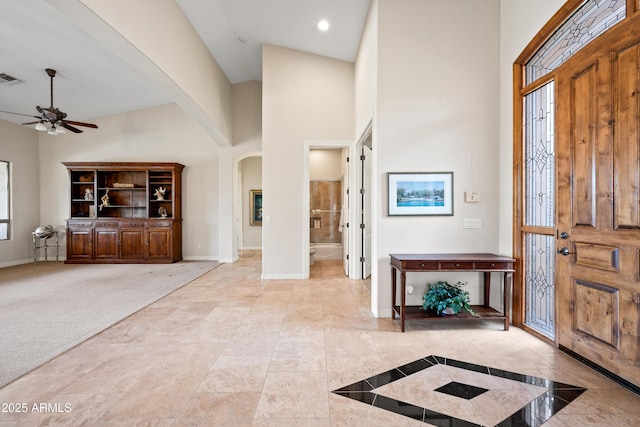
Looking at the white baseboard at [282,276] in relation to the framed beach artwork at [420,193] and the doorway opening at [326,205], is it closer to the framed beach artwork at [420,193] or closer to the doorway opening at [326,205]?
the doorway opening at [326,205]

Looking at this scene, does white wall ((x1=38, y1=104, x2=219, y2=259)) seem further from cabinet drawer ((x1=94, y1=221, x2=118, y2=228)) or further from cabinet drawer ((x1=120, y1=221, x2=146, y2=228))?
cabinet drawer ((x1=94, y1=221, x2=118, y2=228))

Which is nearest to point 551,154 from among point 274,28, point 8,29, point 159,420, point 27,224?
point 159,420

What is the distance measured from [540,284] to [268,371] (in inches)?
106

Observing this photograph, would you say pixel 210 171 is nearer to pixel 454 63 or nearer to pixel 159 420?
pixel 454 63

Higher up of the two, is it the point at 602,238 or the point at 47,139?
the point at 47,139

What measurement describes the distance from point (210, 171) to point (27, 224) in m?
4.45

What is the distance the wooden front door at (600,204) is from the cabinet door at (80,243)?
29.0 feet

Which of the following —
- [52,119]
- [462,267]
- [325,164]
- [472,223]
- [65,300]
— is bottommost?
[65,300]

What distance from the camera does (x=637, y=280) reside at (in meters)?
2.15

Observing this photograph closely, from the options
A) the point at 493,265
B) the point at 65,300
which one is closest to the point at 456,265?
the point at 493,265

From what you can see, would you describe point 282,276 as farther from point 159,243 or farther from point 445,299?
point 159,243

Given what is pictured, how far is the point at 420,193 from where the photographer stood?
3.64 m

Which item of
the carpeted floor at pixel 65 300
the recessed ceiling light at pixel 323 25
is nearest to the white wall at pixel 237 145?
the carpeted floor at pixel 65 300

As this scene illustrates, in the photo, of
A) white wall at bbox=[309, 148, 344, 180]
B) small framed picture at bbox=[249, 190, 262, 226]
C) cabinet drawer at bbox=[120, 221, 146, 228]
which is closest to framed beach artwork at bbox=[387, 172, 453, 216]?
white wall at bbox=[309, 148, 344, 180]
